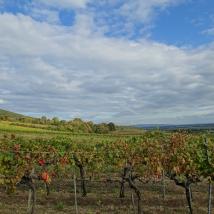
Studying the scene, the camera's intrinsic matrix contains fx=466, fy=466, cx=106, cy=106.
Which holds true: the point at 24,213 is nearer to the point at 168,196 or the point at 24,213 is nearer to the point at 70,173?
the point at 168,196

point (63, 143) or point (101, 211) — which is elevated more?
point (63, 143)

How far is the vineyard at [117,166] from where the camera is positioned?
16844 millimetres

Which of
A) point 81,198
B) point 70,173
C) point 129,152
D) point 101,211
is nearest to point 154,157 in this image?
point 129,152

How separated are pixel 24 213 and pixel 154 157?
536 centimetres

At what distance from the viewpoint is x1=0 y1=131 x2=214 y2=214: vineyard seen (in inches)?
663

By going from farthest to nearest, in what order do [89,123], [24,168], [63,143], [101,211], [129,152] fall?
1. [89,123]
2. [63,143]
3. [129,152]
4. [101,211]
5. [24,168]

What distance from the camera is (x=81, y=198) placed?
67.6ft

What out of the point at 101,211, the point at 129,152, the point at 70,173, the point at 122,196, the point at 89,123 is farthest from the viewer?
the point at 89,123

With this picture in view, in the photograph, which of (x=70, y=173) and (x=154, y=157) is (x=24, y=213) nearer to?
(x=154, y=157)

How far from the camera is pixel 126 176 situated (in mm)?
18031

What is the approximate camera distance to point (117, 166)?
1989 cm

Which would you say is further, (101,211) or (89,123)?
(89,123)

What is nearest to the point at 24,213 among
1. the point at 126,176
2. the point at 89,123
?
the point at 126,176

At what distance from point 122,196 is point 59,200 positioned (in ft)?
9.18
